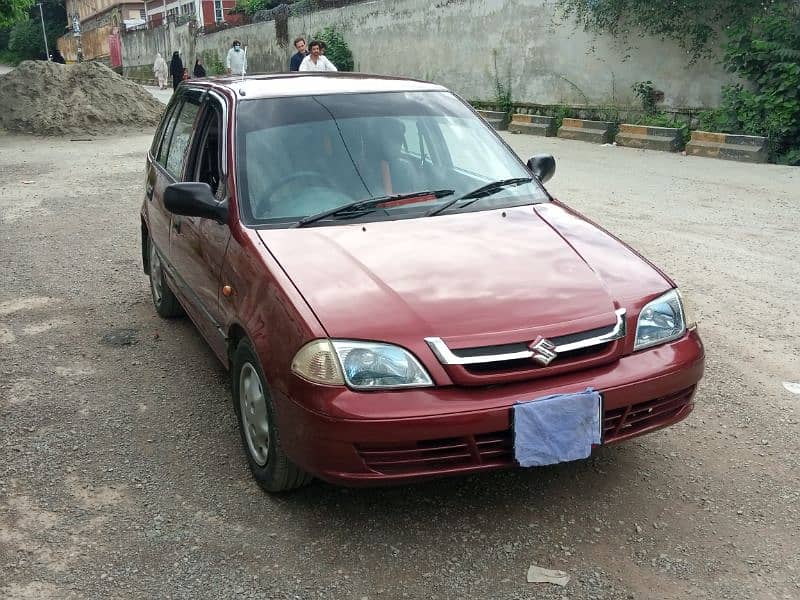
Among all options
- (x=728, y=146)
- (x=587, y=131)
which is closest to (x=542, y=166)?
(x=728, y=146)

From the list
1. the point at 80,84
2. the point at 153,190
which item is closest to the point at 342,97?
the point at 153,190

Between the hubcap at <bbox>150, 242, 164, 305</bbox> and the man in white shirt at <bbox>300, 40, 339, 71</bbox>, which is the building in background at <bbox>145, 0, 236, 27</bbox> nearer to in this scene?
the man in white shirt at <bbox>300, 40, 339, 71</bbox>

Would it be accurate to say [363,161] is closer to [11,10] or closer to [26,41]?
[11,10]

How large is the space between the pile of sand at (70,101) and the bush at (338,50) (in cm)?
690

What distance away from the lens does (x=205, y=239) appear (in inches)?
160

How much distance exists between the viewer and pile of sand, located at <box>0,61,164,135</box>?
18469mm

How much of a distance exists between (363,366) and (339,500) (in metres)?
0.83

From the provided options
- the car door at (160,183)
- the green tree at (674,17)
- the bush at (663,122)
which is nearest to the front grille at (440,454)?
the car door at (160,183)

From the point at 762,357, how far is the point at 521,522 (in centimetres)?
241

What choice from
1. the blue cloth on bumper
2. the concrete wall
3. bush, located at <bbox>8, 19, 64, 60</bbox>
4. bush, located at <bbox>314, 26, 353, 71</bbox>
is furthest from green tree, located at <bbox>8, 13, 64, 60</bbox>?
the blue cloth on bumper

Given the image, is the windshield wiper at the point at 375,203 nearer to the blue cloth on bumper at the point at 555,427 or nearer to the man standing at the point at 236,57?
the blue cloth on bumper at the point at 555,427

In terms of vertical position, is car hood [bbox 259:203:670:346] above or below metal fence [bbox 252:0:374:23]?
below

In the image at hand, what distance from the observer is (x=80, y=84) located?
19328 mm

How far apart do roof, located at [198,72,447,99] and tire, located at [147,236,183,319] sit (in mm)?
1452
